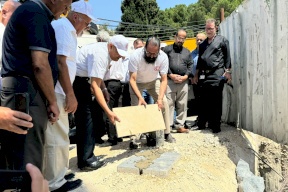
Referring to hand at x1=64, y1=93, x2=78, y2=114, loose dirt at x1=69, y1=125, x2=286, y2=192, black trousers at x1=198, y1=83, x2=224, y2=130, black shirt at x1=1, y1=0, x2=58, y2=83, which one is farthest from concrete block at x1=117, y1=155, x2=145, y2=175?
black trousers at x1=198, y1=83, x2=224, y2=130

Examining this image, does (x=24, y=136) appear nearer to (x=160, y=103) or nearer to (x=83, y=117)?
(x=83, y=117)

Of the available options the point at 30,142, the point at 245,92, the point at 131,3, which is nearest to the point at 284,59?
the point at 245,92

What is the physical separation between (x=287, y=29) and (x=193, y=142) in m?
2.01

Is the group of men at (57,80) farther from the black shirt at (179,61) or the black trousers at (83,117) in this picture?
the black shirt at (179,61)

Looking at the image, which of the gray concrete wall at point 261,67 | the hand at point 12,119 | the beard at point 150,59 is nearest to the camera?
the hand at point 12,119

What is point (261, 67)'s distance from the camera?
4.45m

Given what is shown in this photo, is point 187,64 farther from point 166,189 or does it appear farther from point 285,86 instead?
point 166,189

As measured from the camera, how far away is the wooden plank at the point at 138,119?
155 inches

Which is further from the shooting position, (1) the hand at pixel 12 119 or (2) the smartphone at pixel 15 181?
(1) the hand at pixel 12 119

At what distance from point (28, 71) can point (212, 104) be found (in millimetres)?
3683

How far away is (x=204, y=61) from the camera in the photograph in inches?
212

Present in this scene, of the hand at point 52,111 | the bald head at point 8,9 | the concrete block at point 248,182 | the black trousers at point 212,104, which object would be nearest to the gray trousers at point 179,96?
the black trousers at point 212,104

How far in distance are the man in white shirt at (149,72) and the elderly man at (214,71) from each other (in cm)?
92

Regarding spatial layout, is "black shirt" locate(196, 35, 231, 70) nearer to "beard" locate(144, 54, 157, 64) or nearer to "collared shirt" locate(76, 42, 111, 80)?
"beard" locate(144, 54, 157, 64)
